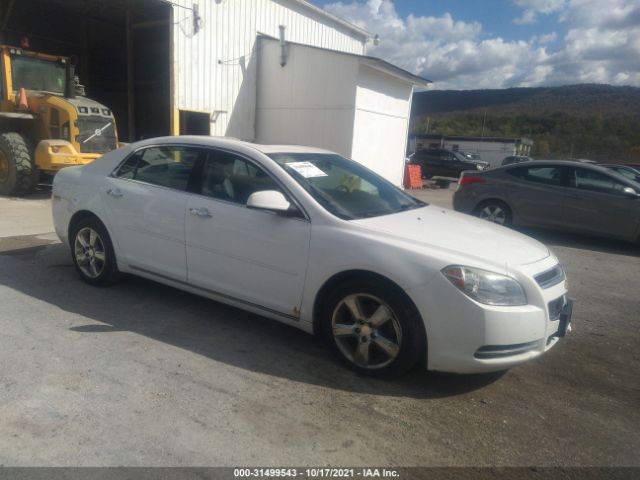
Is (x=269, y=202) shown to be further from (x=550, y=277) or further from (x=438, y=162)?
(x=438, y=162)

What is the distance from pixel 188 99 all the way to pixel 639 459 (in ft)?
41.0

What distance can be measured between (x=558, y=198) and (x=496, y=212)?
1.07m

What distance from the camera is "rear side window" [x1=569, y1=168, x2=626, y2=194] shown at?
8195 mm

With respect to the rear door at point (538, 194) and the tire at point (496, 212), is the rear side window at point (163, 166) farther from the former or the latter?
the rear door at point (538, 194)

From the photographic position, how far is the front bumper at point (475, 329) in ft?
9.68

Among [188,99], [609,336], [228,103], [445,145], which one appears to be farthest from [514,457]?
[445,145]

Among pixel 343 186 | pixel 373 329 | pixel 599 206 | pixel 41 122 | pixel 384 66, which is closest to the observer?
pixel 373 329

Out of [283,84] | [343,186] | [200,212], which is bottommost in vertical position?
[200,212]

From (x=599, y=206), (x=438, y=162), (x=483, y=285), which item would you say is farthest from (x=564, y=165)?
(x=438, y=162)

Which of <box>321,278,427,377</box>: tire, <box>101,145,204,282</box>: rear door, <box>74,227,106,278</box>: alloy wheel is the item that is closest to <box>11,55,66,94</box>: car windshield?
<box>74,227,106,278</box>: alloy wheel

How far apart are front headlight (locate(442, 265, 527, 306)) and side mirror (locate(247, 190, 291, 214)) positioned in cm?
119

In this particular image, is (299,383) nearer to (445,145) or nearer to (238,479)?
(238,479)

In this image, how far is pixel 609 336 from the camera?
14.5ft

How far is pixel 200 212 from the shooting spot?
3900 mm
